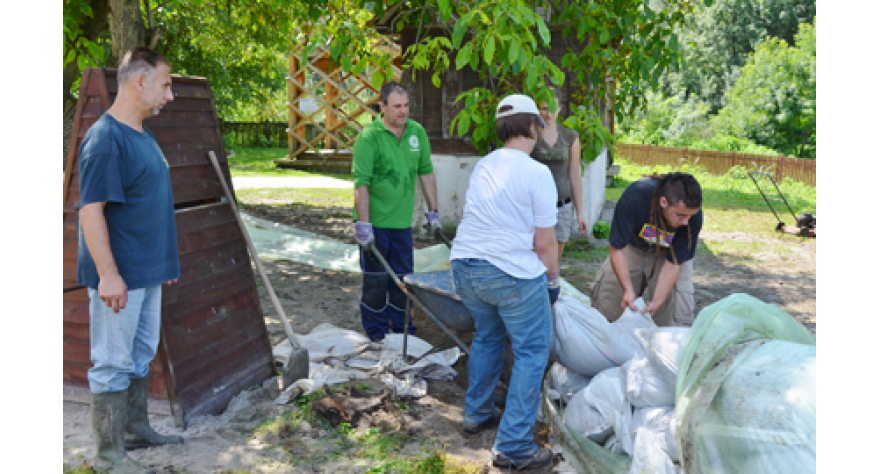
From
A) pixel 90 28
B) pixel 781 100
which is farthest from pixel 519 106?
pixel 781 100

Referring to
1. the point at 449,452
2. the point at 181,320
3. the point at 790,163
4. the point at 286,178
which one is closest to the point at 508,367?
the point at 449,452

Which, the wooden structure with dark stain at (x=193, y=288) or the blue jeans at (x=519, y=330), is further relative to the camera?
the wooden structure with dark stain at (x=193, y=288)

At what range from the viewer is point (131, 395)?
290 centimetres

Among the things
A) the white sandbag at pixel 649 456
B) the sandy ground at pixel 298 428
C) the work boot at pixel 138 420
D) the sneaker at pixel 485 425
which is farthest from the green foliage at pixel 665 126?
the work boot at pixel 138 420

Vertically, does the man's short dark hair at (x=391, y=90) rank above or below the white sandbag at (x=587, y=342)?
above

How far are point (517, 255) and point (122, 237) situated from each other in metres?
1.54

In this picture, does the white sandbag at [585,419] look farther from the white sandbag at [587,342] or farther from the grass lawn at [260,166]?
the grass lawn at [260,166]

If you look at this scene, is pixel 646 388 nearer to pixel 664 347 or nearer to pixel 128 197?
pixel 664 347

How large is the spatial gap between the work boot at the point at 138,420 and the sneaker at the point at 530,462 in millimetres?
1464

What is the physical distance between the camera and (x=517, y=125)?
9.56 feet

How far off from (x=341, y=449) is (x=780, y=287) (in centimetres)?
528

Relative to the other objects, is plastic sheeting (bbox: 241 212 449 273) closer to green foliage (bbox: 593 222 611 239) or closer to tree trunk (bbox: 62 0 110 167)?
tree trunk (bbox: 62 0 110 167)

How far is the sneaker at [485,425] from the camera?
327cm

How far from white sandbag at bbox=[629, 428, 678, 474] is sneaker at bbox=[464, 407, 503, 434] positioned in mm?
820
